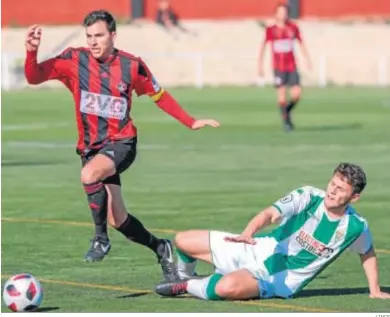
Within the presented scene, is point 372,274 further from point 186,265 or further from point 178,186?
point 178,186

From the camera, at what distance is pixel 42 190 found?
760 inches

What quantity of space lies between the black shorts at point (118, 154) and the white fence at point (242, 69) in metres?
36.7

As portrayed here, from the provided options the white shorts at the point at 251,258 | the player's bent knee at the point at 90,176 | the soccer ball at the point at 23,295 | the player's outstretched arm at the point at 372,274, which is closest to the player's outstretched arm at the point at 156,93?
the player's bent knee at the point at 90,176

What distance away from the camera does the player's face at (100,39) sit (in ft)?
39.6

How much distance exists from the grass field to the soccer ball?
0.51 ft

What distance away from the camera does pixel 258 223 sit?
10.8 meters

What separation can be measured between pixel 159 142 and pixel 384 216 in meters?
10.9

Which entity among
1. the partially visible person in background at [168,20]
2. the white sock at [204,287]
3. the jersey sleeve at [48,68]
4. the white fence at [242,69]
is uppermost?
the jersey sleeve at [48,68]

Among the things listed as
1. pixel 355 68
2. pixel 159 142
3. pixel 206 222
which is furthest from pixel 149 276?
A: pixel 355 68

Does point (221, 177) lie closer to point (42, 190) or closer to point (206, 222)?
point (42, 190)

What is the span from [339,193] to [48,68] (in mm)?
2835

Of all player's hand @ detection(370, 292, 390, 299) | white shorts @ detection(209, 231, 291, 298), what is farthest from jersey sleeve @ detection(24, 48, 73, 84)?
player's hand @ detection(370, 292, 390, 299)

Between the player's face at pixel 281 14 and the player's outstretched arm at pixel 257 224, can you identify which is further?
the player's face at pixel 281 14

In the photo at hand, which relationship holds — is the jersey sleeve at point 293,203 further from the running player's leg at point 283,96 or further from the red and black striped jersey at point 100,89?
the running player's leg at point 283,96
